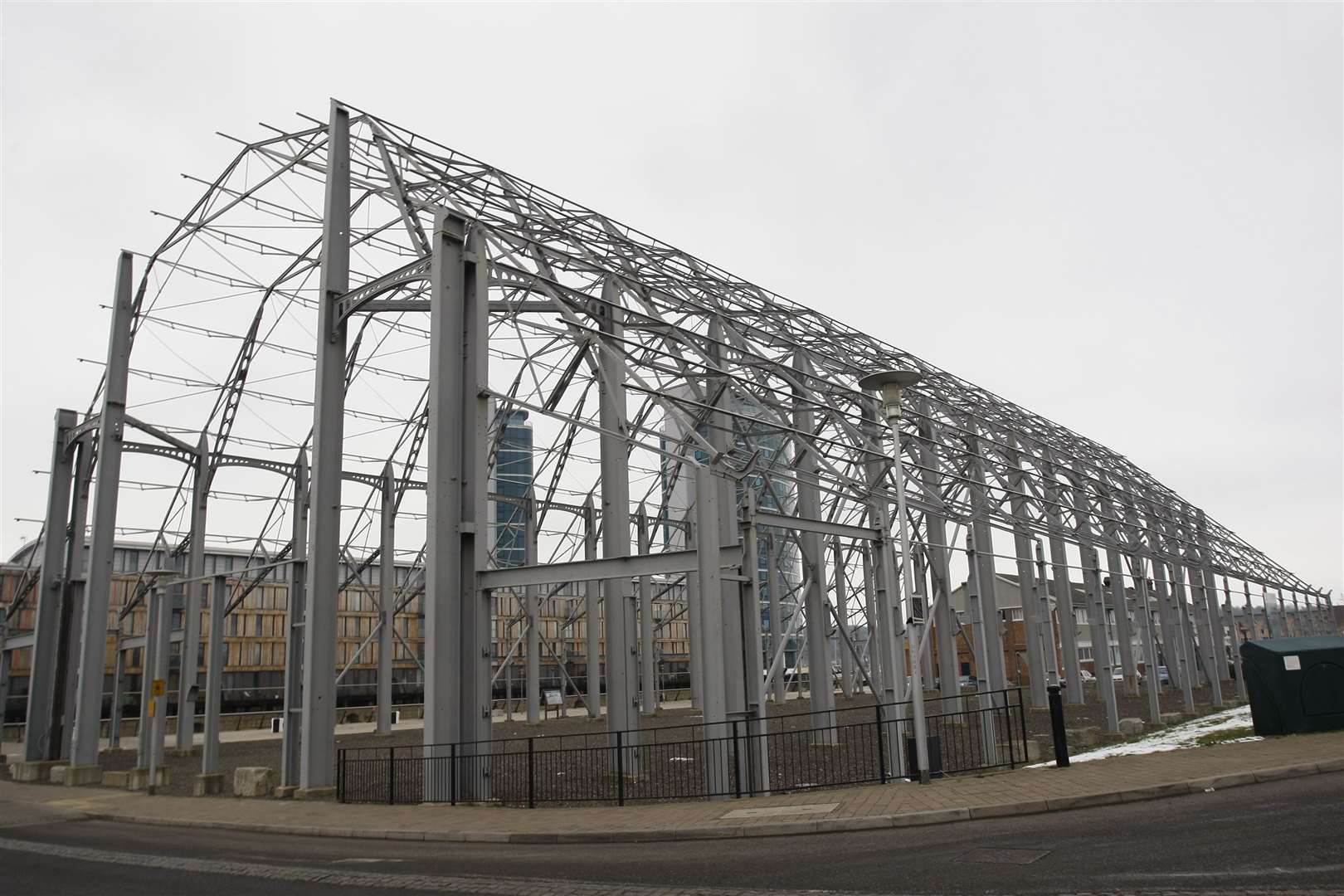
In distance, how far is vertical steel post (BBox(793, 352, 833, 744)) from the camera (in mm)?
23203

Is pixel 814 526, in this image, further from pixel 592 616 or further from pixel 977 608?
pixel 592 616

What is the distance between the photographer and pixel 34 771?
1110 inches

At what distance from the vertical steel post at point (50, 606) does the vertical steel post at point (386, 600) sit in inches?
427

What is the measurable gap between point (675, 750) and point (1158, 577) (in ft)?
68.0

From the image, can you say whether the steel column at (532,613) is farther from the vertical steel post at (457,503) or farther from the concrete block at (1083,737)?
the concrete block at (1083,737)

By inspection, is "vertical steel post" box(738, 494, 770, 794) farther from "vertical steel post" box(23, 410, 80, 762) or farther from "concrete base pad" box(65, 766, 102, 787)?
"vertical steel post" box(23, 410, 80, 762)

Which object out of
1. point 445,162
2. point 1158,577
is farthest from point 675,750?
point 1158,577

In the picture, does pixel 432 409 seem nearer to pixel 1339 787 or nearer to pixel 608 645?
pixel 608 645

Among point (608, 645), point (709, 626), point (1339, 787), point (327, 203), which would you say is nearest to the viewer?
point (1339, 787)

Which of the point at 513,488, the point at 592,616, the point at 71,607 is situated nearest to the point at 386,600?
the point at 592,616

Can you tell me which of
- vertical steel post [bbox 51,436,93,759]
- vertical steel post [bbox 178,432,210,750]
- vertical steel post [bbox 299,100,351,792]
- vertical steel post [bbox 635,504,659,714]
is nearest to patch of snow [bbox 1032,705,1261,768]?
vertical steel post [bbox 635,504,659,714]

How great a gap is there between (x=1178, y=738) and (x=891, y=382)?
523 inches

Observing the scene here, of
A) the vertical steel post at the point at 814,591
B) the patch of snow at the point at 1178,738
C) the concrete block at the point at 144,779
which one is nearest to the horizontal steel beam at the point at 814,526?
the vertical steel post at the point at 814,591

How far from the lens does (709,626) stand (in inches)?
635
